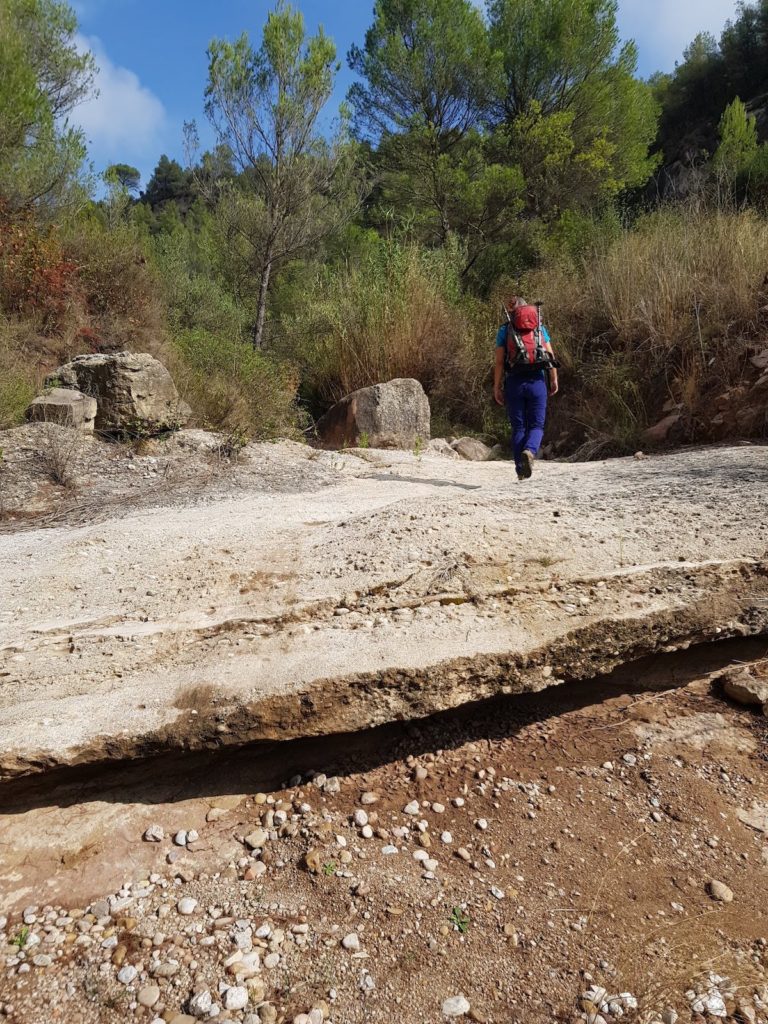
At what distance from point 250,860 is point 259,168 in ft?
34.3

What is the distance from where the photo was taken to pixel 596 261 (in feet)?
26.7

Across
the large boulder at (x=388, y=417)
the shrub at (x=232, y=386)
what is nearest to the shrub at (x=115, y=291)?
the shrub at (x=232, y=386)

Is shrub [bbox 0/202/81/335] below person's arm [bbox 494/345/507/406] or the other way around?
the other way around

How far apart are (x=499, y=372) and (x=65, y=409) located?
3622 millimetres

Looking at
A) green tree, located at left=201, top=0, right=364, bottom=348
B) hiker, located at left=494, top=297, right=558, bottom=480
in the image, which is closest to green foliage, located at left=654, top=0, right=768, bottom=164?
green tree, located at left=201, top=0, right=364, bottom=348

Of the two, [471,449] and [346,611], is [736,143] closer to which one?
[471,449]

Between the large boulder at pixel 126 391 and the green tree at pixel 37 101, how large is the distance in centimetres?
437

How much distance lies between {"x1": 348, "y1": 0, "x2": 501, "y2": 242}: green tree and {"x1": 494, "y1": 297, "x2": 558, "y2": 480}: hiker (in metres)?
7.94

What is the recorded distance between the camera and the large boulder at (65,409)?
16.7ft

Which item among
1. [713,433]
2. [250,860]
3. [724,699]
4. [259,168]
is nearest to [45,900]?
[250,860]

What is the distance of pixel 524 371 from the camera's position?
4637 millimetres

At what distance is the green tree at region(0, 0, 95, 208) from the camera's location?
25.0ft

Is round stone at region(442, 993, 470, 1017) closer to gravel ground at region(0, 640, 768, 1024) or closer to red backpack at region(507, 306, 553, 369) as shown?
gravel ground at region(0, 640, 768, 1024)

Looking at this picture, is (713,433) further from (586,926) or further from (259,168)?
(259,168)
